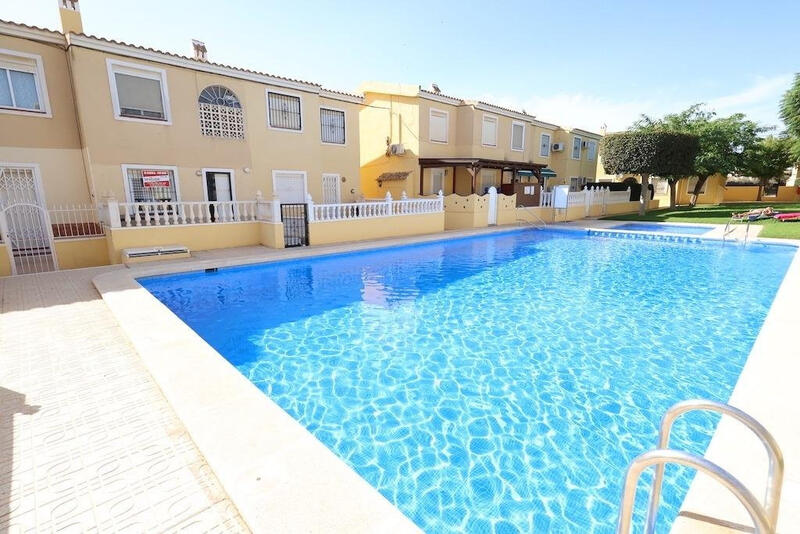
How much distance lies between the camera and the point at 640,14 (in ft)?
46.5

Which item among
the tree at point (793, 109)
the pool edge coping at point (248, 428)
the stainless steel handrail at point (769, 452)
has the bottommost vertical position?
the pool edge coping at point (248, 428)

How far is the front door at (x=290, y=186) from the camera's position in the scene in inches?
629

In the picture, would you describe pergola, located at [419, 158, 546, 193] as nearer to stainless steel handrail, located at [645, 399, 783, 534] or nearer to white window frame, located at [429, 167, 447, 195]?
white window frame, located at [429, 167, 447, 195]

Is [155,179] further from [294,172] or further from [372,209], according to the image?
[372,209]

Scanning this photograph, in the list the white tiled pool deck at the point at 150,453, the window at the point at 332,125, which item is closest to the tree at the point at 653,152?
the window at the point at 332,125

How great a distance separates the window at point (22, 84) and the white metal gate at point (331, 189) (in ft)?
31.7

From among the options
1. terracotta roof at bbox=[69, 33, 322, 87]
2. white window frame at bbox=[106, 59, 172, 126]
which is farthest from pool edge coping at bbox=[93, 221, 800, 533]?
terracotta roof at bbox=[69, 33, 322, 87]

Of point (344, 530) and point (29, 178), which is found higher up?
point (29, 178)

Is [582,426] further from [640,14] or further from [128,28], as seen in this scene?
[128,28]

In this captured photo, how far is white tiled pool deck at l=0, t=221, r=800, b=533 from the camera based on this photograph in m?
2.36

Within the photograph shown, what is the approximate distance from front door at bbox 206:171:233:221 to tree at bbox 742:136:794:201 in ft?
127

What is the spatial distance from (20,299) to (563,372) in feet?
32.9

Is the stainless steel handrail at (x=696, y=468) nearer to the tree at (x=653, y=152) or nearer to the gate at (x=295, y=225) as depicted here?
the gate at (x=295, y=225)

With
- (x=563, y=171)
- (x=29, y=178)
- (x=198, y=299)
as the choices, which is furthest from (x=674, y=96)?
(x=29, y=178)
